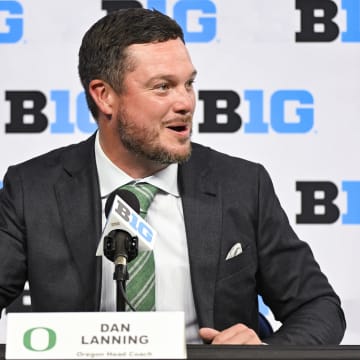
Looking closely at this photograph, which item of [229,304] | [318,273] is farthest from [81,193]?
[318,273]

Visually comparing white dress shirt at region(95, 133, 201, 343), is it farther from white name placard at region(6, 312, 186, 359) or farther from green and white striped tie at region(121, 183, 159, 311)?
white name placard at region(6, 312, 186, 359)

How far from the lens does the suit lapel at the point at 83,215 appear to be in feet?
7.22

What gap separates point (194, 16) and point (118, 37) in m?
0.87

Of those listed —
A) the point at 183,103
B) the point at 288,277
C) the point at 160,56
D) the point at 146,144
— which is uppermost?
the point at 160,56

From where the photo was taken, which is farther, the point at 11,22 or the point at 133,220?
the point at 11,22

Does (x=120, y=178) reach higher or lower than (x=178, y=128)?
lower

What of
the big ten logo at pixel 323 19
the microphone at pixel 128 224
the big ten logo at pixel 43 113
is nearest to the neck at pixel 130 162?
the microphone at pixel 128 224

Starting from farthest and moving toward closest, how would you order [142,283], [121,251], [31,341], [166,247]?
[166,247]
[142,283]
[121,251]
[31,341]

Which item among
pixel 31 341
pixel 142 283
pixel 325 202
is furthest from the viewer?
pixel 325 202

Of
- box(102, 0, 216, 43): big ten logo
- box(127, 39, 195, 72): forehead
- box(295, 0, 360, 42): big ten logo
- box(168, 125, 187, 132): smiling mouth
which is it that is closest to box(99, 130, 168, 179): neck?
box(168, 125, 187, 132): smiling mouth

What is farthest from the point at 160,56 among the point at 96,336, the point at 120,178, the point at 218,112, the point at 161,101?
the point at 96,336

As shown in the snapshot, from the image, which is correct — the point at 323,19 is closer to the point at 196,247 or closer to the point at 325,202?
the point at 325,202

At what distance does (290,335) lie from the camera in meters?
2.00

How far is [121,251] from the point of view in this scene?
1.64 m
